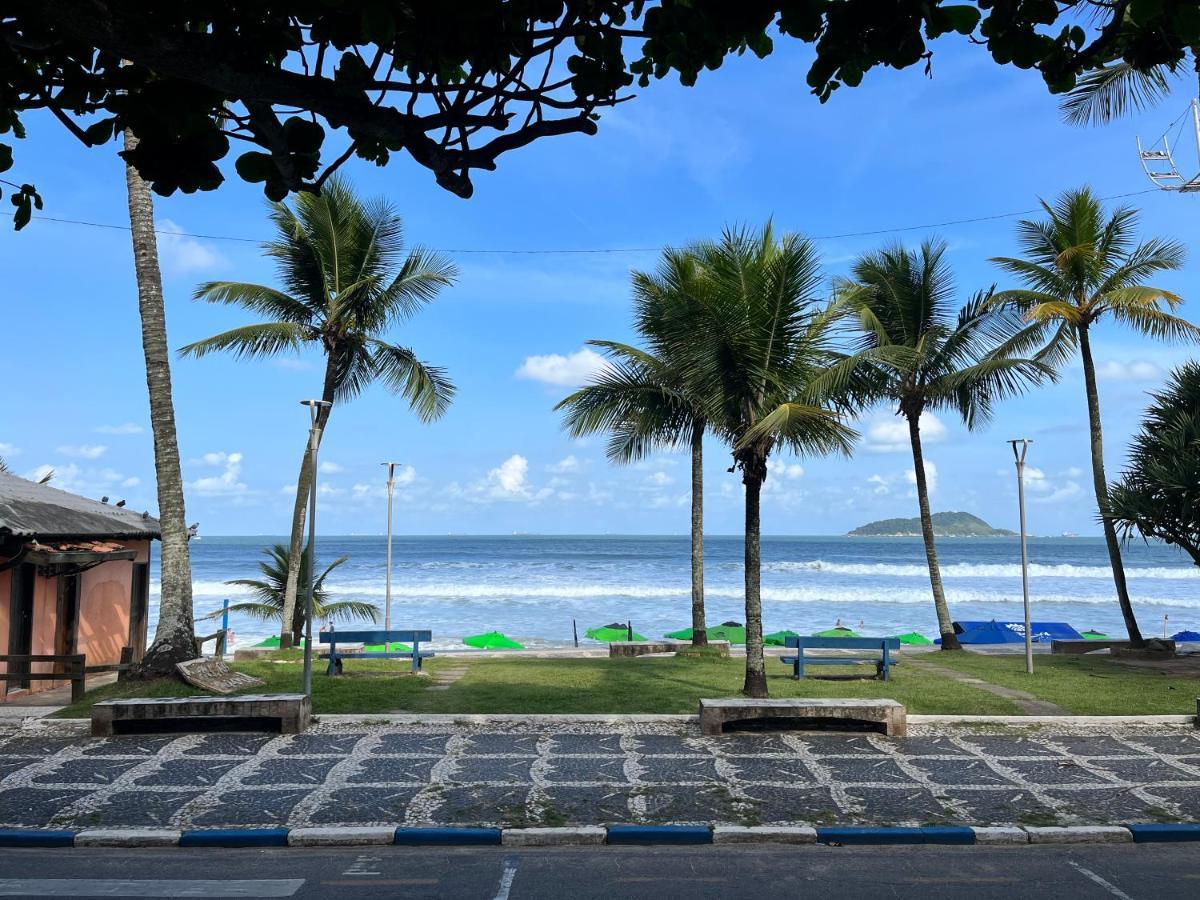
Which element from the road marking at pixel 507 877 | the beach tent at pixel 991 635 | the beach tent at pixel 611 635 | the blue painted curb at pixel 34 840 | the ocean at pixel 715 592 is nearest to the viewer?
the road marking at pixel 507 877

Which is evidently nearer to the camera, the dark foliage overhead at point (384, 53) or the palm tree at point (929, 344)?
the dark foliage overhead at point (384, 53)

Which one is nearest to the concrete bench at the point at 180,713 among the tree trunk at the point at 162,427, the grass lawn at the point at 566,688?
the grass lawn at the point at 566,688

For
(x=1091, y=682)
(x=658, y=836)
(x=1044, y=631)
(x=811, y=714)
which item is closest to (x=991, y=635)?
(x=1044, y=631)

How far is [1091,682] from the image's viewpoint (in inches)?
595

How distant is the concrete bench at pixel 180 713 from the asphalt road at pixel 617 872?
368 centimetres

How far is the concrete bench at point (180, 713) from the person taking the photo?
1068cm

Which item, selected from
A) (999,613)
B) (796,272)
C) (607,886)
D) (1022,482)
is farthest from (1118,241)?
(999,613)

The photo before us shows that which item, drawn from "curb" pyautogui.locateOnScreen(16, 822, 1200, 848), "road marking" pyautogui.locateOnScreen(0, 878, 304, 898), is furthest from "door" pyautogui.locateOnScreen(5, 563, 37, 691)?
"road marking" pyautogui.locateOnScreen(0, 878, 304, 898)

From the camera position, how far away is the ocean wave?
79.4m

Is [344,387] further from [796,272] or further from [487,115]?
[487,115]

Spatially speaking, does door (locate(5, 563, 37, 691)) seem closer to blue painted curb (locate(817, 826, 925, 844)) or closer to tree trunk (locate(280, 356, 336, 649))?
tree trunk (locate(280, 356, 336, 649))

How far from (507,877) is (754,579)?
688cm

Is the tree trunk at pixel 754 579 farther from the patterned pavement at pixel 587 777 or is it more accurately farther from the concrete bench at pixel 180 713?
the concrete bench at pixel 180 713

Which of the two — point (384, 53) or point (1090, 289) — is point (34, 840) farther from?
point (1090, 289)
